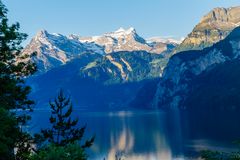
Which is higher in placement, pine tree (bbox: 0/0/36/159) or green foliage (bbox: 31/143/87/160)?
pine tree (bbox: 0/0/36/159)

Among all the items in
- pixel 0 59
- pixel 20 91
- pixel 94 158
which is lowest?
pixel 94 158

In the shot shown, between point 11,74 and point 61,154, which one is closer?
point 61,154

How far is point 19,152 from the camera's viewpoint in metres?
36.3

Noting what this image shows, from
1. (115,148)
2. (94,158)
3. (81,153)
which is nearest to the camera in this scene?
(81,153)

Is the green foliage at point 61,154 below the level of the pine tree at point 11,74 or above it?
below

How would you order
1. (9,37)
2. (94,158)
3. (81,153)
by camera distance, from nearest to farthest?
(81,153), (9,37), (94,158)

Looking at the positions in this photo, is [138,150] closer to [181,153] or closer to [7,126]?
[181,153]

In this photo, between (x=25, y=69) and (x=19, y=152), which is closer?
(x=19, y=152)

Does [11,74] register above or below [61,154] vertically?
above

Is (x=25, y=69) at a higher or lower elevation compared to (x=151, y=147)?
higher

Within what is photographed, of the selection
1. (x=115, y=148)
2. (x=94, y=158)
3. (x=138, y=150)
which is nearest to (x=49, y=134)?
(x=94, y=158)

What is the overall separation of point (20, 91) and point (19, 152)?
5.26 metres

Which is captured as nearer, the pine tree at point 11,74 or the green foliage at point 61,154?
the green foliage at point 61,154

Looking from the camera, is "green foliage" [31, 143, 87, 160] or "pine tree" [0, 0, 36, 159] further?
"pine tree" [0, 0, 36, 159]
